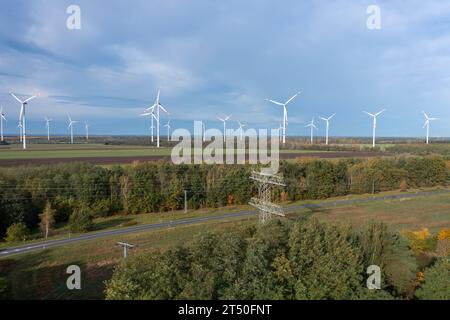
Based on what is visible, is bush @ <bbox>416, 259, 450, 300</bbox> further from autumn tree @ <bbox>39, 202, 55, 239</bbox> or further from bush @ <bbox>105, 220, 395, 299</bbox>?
autumn tree @ <bbox>39, 202, 55, 239</bbox>

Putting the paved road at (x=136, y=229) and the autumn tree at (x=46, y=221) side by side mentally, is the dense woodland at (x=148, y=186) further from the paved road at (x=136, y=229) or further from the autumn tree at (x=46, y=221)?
the paved road at (x=136, y=229)

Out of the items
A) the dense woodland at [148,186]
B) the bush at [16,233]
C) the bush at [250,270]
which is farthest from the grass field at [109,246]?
the bush at [16,233]

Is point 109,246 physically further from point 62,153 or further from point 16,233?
point 62,153

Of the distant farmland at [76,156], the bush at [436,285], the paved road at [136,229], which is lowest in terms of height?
the paved road at [136,229]

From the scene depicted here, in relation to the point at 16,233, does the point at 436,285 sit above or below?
above

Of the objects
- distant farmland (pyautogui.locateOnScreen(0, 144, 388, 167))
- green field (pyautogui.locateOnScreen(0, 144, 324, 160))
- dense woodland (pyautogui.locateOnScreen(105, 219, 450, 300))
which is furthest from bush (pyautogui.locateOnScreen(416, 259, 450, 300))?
green field (pyautogui.locateOnScreen(0, 144, 324, 160))

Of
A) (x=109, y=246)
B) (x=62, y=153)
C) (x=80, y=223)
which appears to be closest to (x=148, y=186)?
(x=80, y=223)

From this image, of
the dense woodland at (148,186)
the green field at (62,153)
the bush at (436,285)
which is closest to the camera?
the bush at (436,285)

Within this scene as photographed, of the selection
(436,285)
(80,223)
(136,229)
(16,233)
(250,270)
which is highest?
(250,270)
